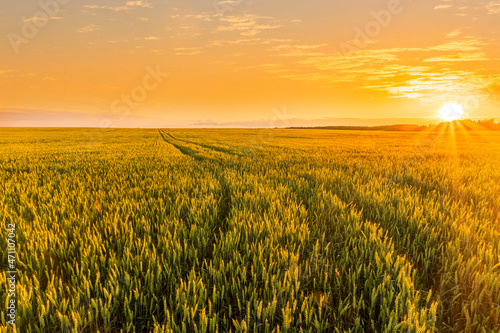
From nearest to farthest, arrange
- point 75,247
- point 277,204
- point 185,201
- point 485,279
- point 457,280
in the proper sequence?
point 485,279, point 457,280, point 75,247, point 277,204, point 185,201

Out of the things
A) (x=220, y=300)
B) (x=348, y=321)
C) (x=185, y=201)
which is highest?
(x=185, y=201)

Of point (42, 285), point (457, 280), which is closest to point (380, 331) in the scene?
point (457, 280)

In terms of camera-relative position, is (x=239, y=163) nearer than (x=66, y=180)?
No

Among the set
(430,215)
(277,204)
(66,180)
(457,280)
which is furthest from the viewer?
(66,180)

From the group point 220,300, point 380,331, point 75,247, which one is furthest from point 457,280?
point 75,247

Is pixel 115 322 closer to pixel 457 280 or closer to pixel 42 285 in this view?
pixel 42 285

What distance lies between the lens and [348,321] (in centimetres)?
201

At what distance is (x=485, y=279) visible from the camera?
2191mm

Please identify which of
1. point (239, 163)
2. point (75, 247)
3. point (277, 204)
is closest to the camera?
point (75, 247)

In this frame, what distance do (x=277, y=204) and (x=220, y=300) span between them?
83.9 inches

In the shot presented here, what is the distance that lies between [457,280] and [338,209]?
5.96ft

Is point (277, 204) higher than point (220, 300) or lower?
higher

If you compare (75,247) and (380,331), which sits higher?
(75,247)

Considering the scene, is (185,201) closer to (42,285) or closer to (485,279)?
(42,285)
